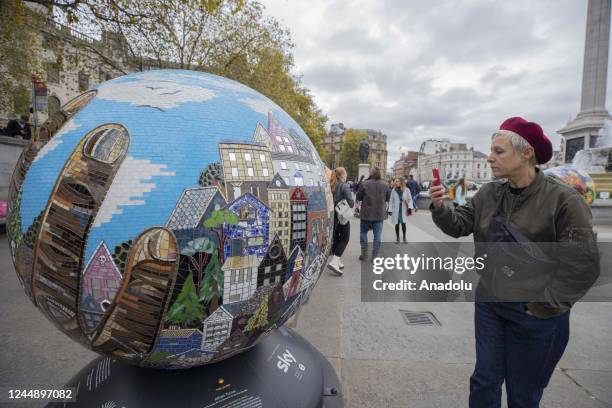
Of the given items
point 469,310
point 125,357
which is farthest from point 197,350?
point 469,310

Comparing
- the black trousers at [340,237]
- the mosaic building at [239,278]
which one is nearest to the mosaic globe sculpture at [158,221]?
the mosaic building at [239,278]

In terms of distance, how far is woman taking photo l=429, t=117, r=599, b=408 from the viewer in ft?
4.89

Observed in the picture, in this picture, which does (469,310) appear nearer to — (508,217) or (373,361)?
(373,361)

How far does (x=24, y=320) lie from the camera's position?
327cm

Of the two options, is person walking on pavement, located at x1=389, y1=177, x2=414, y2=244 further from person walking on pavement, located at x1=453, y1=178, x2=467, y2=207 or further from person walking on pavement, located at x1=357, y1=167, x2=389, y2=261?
person walking on pavement, located at x1=357, y1=167, x2=389, y2=261

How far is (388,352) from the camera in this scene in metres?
2.84

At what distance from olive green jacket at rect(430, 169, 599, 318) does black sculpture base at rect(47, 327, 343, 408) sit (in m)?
1.25

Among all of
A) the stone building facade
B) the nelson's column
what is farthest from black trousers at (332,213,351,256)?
the stone building facade

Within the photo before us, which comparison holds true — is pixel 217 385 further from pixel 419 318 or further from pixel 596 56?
pixel 596 56

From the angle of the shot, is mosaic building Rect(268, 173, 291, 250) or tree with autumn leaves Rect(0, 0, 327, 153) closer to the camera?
mosaic building Rect(268, 173, 291, 250)

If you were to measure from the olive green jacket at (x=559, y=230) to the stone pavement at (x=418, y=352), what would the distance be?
1.19 meters

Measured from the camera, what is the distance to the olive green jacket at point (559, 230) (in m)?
1.46

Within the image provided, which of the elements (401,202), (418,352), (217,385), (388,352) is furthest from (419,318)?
(401,202)

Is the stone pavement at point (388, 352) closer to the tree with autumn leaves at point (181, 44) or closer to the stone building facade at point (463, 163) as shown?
the tree with autumn leaves at point (181, 44)
